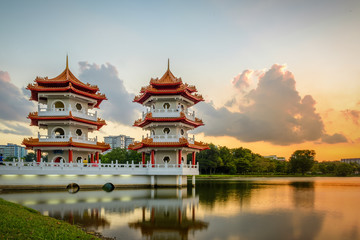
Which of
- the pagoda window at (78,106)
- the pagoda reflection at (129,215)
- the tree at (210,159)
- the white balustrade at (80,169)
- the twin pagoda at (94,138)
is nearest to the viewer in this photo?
the pagoda reflection at (129,215)

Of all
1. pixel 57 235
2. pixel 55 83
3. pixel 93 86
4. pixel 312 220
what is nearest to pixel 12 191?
pixel 55 83

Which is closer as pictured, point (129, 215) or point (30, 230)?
point (30, 230)

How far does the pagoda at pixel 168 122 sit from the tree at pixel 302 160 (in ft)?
241

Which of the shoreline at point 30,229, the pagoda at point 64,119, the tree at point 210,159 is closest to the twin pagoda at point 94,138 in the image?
the pagoda at point 64,119

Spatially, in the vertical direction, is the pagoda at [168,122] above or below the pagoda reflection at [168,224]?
above

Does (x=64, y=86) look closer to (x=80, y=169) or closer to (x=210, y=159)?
(x=80, y=169)

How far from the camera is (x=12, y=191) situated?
29.4m

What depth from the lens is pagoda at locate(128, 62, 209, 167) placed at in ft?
119

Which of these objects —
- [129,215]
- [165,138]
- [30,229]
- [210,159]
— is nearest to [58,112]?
[165,138]

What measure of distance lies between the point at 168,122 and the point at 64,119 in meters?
12.5

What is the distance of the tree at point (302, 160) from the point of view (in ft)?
332

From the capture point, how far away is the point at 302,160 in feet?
332

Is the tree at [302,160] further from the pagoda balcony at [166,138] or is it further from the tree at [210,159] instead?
the pagoda balcony at [166,138]

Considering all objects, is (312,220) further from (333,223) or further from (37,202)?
(37,202)
